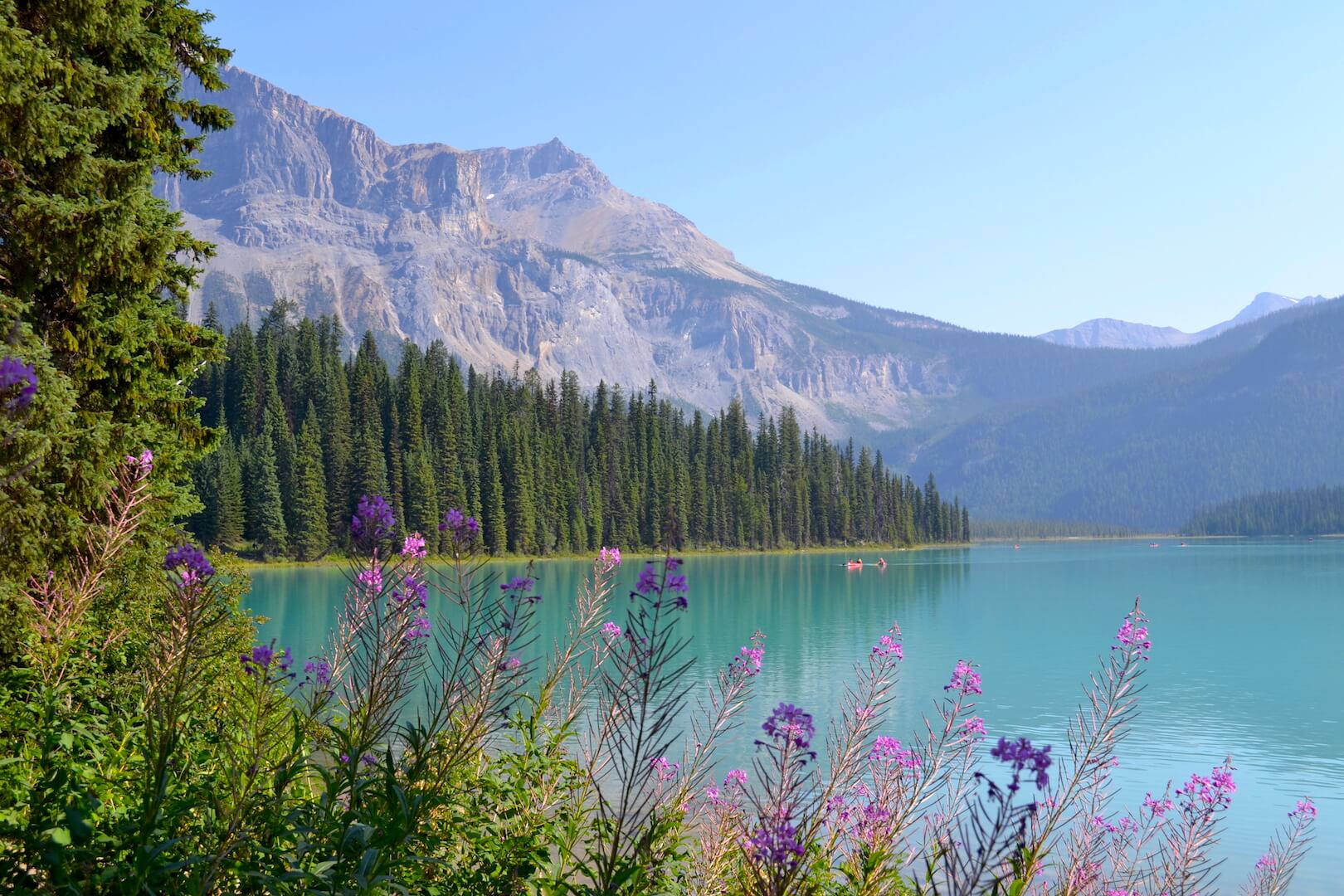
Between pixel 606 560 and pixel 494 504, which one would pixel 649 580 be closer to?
pixel 606 560

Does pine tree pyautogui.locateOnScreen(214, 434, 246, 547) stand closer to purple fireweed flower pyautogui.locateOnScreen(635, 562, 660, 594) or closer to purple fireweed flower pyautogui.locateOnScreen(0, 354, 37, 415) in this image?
purple fireweed flower pyautogui.locateOnScreen(0, 354, 37, 415)

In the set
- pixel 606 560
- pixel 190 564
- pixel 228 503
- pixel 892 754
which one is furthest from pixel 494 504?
pixel 190 564

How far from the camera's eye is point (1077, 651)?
133 ft

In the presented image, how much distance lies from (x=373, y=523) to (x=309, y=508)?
89502 mm

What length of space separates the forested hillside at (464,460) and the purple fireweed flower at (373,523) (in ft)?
209

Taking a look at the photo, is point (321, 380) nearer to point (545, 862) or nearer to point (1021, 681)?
point (1021, 681)

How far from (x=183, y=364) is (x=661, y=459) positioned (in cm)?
11745

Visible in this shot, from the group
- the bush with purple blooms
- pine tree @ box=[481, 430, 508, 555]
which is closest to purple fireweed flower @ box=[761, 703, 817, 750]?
the bush with purple blooms

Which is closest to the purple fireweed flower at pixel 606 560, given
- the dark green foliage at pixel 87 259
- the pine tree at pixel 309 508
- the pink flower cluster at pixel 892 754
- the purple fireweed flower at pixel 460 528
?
the purple fireweed flower at pixel 460 528

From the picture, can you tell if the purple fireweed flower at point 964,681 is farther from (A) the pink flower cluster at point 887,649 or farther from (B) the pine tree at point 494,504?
(B) the pine tree at point 494,504

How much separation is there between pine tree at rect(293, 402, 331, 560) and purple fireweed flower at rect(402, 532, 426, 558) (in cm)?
8818

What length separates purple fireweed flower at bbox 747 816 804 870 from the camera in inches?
166

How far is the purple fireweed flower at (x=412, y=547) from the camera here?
5793 millimetres

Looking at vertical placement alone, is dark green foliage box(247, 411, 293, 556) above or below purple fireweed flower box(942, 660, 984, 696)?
above
